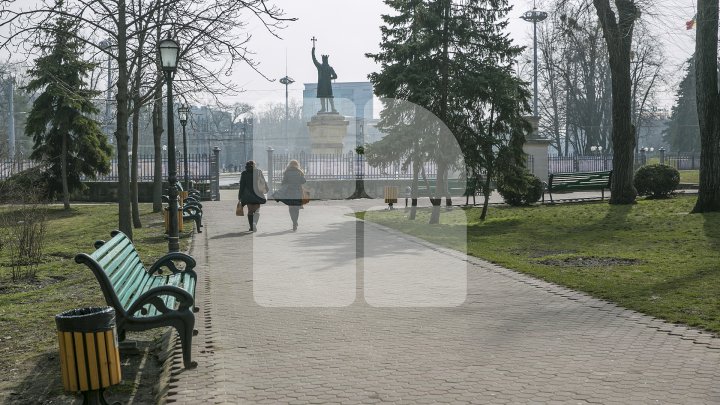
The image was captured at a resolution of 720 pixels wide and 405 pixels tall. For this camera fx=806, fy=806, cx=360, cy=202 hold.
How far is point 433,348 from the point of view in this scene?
7.00 meters

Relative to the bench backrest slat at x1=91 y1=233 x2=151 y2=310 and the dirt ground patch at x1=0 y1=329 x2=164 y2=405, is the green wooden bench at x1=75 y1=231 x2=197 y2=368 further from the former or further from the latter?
the dirt ground patch at x1=0 y1=329 x2=164 y2=405

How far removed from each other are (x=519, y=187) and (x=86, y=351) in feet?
60.8

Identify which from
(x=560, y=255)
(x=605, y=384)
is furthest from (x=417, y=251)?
(x=605, y=384)

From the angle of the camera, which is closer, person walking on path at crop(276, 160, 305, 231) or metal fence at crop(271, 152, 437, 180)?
person walking on path at crop(276, 160, 305, 231)

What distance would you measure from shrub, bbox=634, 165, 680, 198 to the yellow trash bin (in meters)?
25.5

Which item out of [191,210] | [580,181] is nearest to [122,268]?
[191,210]

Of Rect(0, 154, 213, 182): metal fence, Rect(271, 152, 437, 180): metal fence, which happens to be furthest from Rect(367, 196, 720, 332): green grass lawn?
Rect(0, 154, 213, 182): metal fence

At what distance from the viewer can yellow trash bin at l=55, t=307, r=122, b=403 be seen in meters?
5.10

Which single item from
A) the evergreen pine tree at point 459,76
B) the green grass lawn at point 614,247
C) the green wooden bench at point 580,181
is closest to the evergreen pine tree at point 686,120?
the green wooden bench at point 580,181

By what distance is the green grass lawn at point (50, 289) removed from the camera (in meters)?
7.75

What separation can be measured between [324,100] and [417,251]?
109 ft

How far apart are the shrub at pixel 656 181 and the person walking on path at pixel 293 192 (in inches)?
552

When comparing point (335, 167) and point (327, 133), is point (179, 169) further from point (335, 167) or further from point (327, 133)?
point (327, 133)

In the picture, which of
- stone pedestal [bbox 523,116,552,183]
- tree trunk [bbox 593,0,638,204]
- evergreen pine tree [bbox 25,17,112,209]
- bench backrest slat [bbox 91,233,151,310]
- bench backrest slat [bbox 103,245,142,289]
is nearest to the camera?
bench backrest slat [bbox 91,233,151,310]
